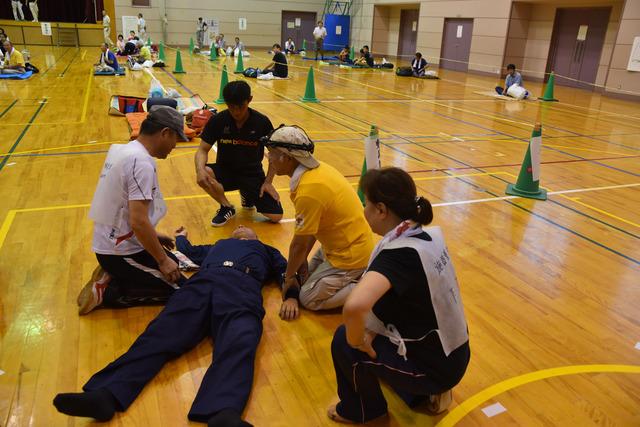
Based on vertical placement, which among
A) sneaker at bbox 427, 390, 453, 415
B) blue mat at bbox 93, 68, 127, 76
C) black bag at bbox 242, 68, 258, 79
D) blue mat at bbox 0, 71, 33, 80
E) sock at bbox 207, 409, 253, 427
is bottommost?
sneaker at bbox 427, 390, 453, 415

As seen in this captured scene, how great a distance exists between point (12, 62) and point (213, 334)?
14.2m

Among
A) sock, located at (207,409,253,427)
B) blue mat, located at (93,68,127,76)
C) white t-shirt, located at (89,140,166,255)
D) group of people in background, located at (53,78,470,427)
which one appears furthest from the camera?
blue mat, located at (93,68,127,76)

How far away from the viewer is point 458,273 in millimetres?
3717

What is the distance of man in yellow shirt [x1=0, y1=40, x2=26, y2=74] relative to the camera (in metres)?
13.3

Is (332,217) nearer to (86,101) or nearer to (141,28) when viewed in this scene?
(86,101)

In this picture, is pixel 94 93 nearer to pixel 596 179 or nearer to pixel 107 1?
pixel 596 179

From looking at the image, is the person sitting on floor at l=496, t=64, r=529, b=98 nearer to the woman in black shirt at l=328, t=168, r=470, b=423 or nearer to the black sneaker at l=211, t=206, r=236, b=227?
the black sneaker at l=211, t=206, r=236, b=227

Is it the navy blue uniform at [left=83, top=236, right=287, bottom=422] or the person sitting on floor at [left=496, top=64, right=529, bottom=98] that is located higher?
the person sitting on floor at [left=496, top=64, right=529, bottom=98]

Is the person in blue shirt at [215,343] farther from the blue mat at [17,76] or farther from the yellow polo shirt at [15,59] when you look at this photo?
the yellow polo shirt at [15,59]

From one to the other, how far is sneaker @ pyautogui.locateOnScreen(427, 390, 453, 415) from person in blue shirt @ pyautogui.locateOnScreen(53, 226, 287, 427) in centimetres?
87

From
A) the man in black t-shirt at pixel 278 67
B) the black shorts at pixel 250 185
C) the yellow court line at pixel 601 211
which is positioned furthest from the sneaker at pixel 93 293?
the man in black t-shirt at pixel 278 67

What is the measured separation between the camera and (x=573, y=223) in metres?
4.79

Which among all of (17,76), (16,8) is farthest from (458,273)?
(16,8)

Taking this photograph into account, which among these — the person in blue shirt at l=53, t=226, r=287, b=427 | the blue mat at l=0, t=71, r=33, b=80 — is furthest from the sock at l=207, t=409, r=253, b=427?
the blue mat at l=0, t=71, r=33, b=80
